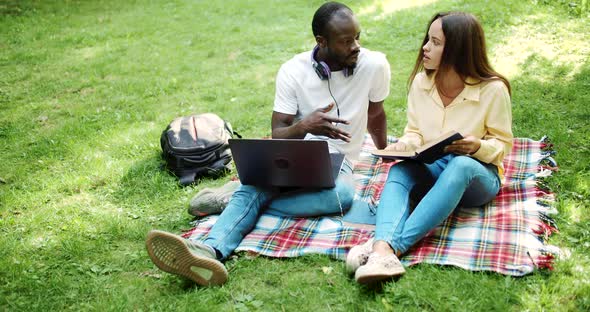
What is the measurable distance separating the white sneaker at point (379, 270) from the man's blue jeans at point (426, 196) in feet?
0.54

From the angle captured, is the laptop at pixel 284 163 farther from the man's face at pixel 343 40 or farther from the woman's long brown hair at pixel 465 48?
the woman's long brown hair at pixel 465 48

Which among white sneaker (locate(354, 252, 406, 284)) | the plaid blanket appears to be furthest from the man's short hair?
white sneaker (locate(354, 252, 406, 284))

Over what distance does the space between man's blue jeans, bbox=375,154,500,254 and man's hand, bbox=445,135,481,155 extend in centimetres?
5

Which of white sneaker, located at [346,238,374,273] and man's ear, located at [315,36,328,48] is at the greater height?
man's ear, located at [315,36,328,48]

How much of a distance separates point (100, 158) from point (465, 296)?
3658 millimetres

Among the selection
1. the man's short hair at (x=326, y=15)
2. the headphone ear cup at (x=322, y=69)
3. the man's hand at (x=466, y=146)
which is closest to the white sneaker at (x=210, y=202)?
the headphone ear cup at (x=322, y=69)

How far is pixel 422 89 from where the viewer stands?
11.3ft

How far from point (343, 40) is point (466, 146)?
3.53ft

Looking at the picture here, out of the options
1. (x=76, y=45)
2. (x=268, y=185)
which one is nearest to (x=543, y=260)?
(x=268, y=185)

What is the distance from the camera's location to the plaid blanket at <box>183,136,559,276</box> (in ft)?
9.42

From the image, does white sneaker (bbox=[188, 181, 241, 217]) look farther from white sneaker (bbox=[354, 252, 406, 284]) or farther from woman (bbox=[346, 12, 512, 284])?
white sneaker (bbox=[354, 252, 406, 284])

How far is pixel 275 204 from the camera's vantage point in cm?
361

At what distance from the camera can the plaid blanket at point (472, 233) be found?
9.42 feet

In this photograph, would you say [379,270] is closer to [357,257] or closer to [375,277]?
[375,277]
